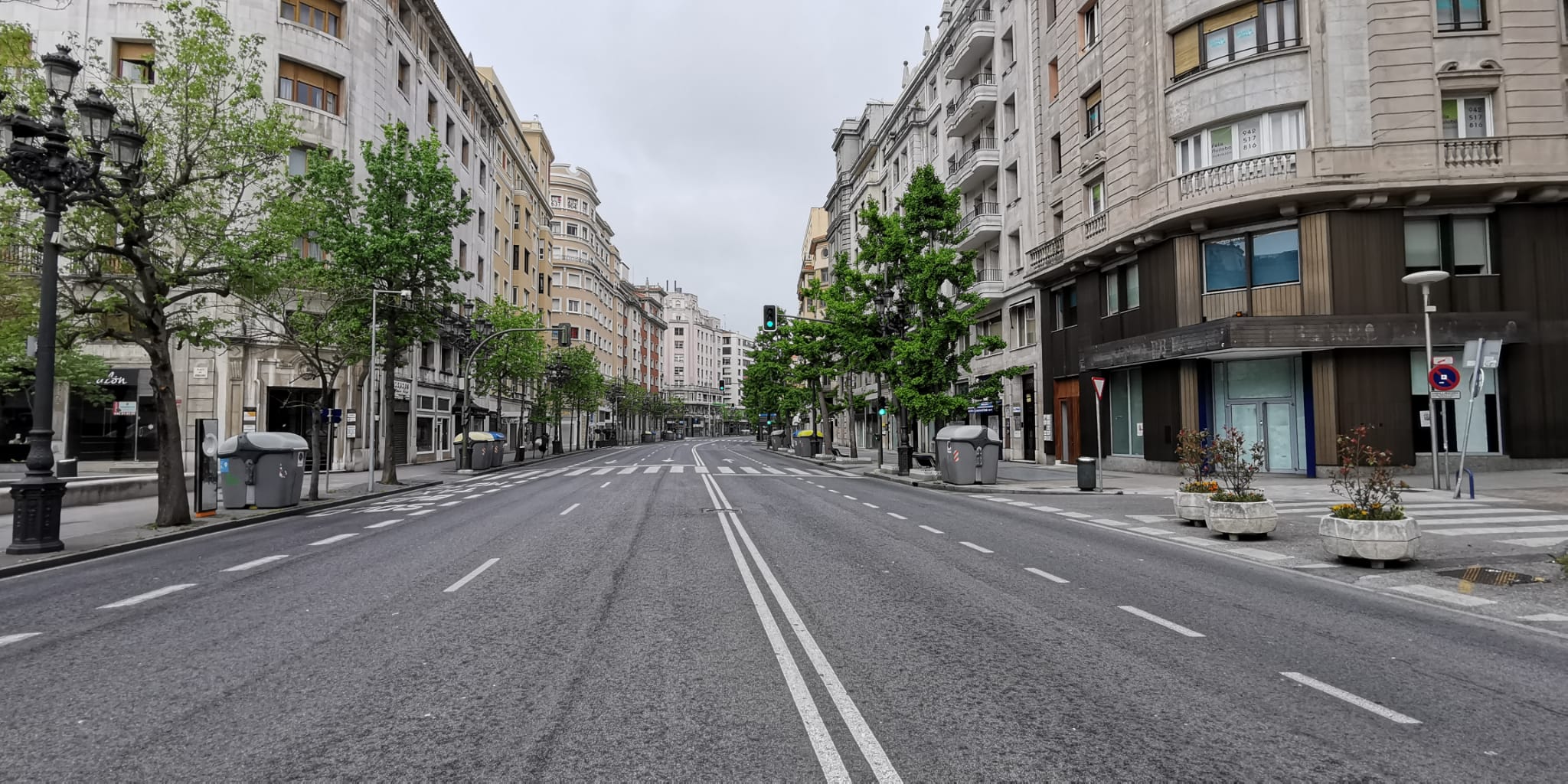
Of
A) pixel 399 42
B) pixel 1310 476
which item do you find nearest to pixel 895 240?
pixel 1310 476

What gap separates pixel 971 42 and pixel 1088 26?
8.65m

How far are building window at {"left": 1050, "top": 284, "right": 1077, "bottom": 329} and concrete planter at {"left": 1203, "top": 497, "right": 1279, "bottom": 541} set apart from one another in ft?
62.9

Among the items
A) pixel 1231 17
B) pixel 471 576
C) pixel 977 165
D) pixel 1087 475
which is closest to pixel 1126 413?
pixel 1087 475

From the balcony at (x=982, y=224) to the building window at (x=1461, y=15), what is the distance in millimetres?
16560

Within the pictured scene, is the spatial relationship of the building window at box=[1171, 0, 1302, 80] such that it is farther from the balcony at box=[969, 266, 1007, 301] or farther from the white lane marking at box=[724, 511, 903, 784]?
the white lane marking at box=[724, 511, 903, 784]

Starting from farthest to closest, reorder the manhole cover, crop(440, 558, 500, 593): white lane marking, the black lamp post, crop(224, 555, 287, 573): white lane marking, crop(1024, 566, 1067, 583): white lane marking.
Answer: the black lamp post → crop(224, 555, 287, 573): white lane marking → crop(1024, 566, 1067, 583): white lane marking → the manhole cover → crop(440, 558, 500, 593): white lane marking

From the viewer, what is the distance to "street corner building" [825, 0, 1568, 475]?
19719mm

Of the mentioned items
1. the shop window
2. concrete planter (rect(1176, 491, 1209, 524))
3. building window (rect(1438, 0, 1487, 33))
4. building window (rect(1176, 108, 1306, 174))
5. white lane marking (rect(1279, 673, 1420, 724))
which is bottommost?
white lane marking (rect(1279, 673, 1420, 724))

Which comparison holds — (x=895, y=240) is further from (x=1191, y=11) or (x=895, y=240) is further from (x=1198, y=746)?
(x=1198, y=746)

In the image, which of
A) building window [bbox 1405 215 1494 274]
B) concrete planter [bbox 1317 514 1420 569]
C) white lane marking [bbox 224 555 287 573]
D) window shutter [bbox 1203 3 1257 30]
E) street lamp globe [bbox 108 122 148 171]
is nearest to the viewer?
concrete planter [bbox 1317 514 1420 569]

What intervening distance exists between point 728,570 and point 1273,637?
503 centimetres

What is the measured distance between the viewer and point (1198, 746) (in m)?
3.59

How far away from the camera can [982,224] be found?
35.1 meters

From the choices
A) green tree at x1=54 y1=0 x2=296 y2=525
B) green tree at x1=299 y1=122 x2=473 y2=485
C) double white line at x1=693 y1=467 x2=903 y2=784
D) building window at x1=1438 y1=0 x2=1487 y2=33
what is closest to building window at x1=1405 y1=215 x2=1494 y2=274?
building window at x1=1438 y1=0 x2=1487 y2=33
